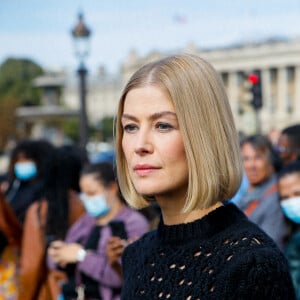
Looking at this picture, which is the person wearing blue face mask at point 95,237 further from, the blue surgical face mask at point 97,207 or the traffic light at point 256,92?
the traffic light at point 256,92

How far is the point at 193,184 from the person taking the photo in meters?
1.91

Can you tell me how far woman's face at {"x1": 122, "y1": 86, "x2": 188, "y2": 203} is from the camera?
194 cm

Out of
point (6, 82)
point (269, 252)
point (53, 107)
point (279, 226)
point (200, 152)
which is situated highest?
point (200, 152)

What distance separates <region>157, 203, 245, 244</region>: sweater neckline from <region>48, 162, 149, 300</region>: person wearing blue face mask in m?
2.05

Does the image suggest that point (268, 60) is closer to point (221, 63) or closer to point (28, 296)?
point (221, 63)

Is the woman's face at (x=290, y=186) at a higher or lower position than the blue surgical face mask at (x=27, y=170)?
higher

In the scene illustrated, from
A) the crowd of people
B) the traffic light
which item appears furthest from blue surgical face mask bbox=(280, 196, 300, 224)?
the traffic light

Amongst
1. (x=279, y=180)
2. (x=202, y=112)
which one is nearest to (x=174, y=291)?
(x=202, y=112)

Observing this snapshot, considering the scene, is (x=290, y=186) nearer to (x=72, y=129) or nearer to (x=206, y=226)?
(x=206, y=226)

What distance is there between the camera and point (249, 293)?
5.95 feet

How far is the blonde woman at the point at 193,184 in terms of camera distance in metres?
1.85

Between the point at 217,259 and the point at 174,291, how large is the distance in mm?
139

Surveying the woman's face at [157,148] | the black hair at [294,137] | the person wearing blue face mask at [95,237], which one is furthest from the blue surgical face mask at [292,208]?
the black hair at [294,137]

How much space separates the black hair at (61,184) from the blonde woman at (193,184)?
9.30ft
